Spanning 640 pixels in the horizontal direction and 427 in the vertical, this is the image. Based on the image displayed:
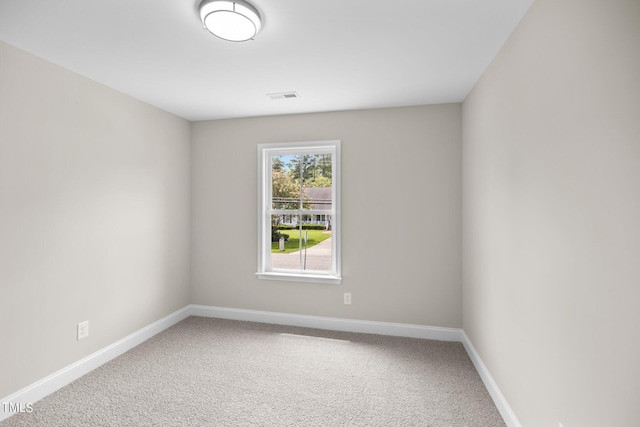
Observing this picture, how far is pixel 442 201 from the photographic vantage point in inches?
134

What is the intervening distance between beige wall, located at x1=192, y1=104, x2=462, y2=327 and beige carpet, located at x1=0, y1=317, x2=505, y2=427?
464mm

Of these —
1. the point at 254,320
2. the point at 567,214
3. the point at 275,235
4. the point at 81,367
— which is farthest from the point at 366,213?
the point at 81,367

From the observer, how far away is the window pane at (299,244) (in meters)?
3.87

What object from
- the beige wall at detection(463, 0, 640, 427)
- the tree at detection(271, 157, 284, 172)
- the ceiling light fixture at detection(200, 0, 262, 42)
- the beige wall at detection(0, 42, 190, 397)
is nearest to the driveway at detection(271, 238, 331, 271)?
the tree at detection(271, 157, 284, 172)

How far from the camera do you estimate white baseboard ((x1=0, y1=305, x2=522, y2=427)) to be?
7.43 ft

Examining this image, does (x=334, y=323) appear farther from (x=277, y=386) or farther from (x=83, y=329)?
(x=83, y=329)

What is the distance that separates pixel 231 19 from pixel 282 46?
47 cm

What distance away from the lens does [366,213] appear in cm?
359

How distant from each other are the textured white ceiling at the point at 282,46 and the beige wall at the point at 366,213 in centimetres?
42

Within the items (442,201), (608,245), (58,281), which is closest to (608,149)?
(608,245)

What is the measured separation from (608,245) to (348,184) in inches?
103

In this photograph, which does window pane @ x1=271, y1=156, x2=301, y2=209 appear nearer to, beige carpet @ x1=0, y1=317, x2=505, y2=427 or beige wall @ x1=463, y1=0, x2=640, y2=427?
beige carpet @ x1=0, y1=317, x2=505, y2=427

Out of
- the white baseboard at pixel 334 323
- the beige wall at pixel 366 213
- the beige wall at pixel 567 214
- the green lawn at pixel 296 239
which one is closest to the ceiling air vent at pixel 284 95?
A: the beige wall at pixel 366 213

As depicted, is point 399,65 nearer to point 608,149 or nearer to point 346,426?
point 608,149
